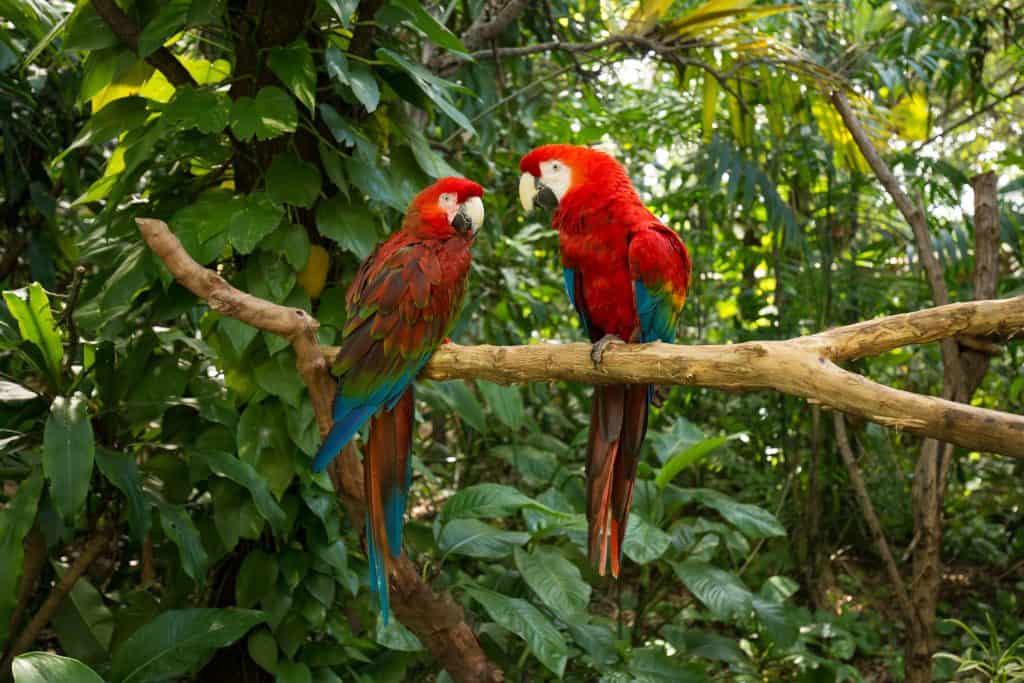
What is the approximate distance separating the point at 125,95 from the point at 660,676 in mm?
1572

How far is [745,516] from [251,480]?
112 centimetres

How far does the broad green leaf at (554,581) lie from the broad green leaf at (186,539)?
611 millimetres

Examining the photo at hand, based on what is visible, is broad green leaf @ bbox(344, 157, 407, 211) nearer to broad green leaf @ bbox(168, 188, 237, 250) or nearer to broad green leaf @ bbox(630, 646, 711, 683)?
broad green leaf @ bbox(168, 188, 237, 250)

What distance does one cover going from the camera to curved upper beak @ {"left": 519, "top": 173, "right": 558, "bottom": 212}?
1348mm

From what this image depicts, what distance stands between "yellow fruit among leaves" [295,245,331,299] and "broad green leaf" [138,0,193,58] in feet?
1.37

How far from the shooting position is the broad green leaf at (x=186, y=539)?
1.46 m

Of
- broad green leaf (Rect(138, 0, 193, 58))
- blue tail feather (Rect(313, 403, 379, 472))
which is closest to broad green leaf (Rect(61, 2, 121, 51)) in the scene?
broad green leaf (Rect(138, 0, 193, 58))

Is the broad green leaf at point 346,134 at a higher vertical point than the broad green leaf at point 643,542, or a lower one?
higher

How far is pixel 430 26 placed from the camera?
1.35 m

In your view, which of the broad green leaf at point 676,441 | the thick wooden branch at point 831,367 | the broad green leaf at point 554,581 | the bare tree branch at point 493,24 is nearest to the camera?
the thick wooden branch at point 831,367

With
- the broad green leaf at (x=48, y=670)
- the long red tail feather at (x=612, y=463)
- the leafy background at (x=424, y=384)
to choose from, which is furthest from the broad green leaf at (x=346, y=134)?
the broad green leaf at (x=48, y=670)

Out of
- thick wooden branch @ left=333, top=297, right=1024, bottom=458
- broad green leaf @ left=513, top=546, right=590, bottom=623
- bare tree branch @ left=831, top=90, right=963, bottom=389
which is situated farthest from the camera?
bare tree branch @ left=831, top=90, right=963, bottom=389

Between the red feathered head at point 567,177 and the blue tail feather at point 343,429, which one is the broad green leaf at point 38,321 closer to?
the blue tail feather at point 343,429

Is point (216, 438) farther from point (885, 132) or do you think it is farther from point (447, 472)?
point (885, 132)
